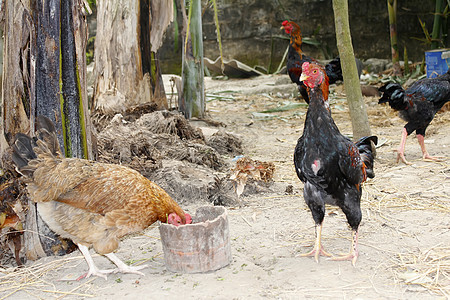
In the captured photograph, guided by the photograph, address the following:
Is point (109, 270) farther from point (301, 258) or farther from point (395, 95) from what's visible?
point (395, 95)

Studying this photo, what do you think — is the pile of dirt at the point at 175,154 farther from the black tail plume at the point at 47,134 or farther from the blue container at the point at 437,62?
the blue container at the point at 437,62

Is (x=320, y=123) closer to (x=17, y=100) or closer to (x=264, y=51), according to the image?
(x=17, y=100)

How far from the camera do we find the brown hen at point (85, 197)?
129 inches

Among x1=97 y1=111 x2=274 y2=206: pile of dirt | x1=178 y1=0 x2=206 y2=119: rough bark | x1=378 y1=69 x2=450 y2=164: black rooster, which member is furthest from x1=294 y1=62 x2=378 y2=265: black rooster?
x1=178 y1=0 x2=206 y2=119: rough bark

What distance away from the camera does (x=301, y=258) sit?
11.5 feet

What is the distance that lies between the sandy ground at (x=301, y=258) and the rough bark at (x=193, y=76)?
2.79 meters

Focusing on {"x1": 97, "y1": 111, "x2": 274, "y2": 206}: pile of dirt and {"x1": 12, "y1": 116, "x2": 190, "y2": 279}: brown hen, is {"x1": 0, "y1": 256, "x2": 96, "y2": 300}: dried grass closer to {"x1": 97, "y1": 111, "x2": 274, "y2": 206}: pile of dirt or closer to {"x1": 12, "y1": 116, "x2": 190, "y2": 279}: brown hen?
{"x1": 12, "y1": 116, "x2": 190, "y2": 279}: brown hen

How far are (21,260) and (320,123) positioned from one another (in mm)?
2527

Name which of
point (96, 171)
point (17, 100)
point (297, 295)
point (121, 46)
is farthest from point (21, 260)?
point (121, 46)

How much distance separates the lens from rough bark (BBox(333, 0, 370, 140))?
5.71 meters

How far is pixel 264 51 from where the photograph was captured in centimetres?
1480

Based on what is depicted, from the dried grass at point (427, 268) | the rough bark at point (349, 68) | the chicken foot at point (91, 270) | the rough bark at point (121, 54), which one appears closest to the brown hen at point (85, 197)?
the chicken foot at point (91, 270)

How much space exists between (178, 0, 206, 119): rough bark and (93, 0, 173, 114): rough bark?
86 cm

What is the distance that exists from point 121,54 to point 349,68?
3345 mm
